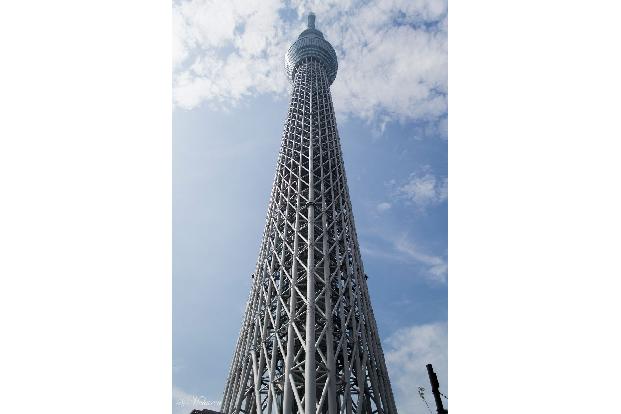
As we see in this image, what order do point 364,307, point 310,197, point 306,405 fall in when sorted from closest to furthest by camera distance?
point 306,405
point 364,307
point 310,197

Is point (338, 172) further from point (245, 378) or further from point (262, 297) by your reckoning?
point (245, 378)

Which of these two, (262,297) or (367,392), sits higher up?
(262,297)

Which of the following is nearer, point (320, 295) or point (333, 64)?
point (320, 295)

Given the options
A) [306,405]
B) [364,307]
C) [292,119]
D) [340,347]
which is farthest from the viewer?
A: [292,119]

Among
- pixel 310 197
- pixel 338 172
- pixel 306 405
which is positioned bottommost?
pixel 306 405

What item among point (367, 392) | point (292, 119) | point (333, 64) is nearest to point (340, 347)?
point (367, 392)

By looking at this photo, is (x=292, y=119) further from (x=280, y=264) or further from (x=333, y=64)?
(x=280, y=264)

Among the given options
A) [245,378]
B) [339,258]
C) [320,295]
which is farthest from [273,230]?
[245,378]
